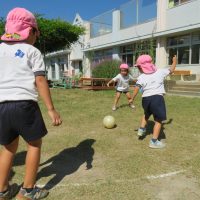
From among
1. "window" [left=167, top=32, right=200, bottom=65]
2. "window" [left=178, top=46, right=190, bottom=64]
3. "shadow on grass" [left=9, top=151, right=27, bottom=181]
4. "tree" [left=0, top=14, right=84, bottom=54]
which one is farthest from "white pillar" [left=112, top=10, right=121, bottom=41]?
"shadow on grass" [left=9, top=151, right=27, bottom=181]

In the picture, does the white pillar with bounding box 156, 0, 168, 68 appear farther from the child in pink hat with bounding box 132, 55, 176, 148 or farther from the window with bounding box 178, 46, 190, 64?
the child in pink hat with bounding box 132, 55, 176, 148

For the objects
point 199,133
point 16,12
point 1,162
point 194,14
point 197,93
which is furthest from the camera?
point 194,14

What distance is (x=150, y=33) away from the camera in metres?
20.5

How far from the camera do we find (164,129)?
581 centimetres

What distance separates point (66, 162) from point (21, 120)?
1.59 m

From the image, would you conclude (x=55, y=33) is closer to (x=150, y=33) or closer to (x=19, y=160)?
(x=150, y=33)

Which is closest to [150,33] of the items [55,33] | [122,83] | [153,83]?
[55,33]

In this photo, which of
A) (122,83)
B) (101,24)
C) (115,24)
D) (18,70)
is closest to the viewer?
(18,70)

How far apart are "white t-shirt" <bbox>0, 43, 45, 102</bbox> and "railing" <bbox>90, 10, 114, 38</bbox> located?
23.9 m

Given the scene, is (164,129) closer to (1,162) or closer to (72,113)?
(72,113)

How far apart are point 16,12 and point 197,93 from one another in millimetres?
11086

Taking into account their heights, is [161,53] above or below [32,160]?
above

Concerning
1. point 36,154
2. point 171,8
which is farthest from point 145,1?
point 36,154

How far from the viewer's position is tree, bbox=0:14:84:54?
744 inches
